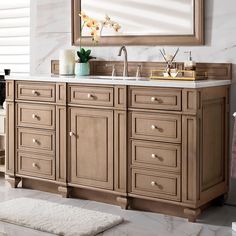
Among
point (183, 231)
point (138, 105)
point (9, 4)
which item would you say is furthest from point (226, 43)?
point (9, 4)

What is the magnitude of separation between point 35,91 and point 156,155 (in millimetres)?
1153

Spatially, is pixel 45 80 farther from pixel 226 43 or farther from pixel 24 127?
pixel 226 43

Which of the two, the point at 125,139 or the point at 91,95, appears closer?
the point at 125,139

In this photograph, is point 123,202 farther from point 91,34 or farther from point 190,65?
point 91,34

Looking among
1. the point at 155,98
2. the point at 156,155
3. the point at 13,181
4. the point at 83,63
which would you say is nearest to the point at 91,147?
the point at 156,155

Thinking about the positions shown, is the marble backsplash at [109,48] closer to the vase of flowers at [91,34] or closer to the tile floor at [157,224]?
the vase of flowers at [91,34]

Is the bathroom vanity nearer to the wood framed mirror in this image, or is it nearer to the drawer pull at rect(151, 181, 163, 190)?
the drawer pull at rect(151, 181, 163, 190)

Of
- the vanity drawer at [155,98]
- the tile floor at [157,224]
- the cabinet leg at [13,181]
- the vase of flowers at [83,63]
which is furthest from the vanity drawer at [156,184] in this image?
the cabinet leg at [13,181]

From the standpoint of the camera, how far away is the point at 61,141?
4434mm

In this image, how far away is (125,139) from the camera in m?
4.09

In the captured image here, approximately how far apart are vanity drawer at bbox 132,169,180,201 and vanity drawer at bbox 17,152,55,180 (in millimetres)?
759

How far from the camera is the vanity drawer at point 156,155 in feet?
12.8

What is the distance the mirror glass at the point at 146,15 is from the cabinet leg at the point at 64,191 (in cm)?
127

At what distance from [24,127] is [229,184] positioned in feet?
5.37
